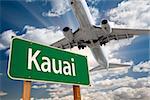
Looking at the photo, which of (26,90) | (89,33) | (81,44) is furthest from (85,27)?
(26,90)

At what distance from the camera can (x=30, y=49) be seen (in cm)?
124

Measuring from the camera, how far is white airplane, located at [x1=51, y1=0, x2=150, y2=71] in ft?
41.6

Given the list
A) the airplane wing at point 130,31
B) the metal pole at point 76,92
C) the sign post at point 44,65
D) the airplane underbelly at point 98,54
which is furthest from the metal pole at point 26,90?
the airplane underbelly at point 98,54

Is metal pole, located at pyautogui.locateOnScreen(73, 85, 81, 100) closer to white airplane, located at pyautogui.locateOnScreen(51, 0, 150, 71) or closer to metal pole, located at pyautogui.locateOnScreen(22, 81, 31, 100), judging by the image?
metal pole, located at pyautogui.locateOnScreen(22, 81, 31, 100)

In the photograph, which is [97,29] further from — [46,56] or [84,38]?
[46,56]

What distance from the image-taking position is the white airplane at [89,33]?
1267 cm

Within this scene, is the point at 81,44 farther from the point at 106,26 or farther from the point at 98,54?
the point at 106,26

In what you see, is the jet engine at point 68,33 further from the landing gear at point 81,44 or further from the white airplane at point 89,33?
the landing gear at point 81,44

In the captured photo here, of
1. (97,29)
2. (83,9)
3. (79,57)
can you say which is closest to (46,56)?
(79,57)

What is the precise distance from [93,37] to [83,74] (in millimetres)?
12478

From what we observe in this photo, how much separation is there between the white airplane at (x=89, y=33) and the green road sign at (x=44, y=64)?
11130 millimetres

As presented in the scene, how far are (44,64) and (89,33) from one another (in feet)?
40.6

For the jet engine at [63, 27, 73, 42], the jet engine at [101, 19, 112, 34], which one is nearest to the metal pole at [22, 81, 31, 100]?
the jet engine at [101, 19, 112, 34]

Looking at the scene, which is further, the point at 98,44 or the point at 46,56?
the point at 98,44
